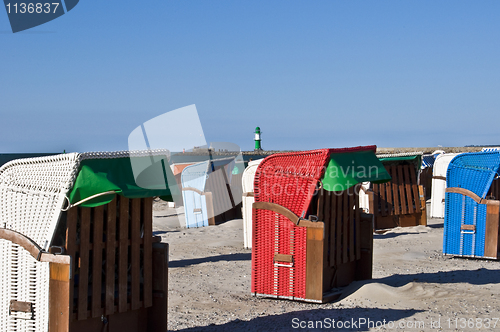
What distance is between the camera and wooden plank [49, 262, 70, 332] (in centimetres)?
405

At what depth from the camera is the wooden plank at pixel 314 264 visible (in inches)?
270

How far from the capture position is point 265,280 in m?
7.45

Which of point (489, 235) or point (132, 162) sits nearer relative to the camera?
point (132, 162)

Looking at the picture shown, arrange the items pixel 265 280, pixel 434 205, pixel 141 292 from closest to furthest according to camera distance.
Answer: pixel 141 292, pixel 265 280, pixel 434 205

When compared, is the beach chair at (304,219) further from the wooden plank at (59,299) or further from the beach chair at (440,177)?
the beach chair at (440,177)

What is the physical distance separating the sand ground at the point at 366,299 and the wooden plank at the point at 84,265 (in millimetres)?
1926

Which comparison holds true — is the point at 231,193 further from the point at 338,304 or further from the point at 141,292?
the point at 141,292

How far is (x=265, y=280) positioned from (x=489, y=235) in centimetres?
540

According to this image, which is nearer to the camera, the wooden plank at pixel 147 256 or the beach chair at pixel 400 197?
the wooden plank at pixel 147 256

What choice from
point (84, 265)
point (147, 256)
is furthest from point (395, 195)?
point (84, 265)

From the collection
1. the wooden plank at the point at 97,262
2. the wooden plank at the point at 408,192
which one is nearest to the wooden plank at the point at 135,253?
the wooden plank at the point at 97,262

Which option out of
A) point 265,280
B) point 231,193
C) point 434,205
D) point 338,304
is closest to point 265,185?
point 265,280

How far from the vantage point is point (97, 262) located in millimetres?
4551

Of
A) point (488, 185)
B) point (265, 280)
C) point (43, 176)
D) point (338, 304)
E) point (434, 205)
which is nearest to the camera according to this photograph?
point (43, 176)
